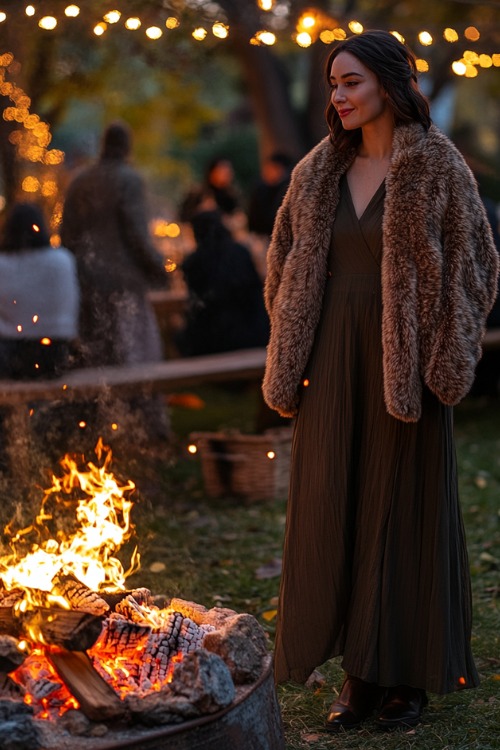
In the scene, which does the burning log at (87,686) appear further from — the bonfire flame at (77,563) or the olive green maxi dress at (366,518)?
the olive green maxi dress at (366,518)

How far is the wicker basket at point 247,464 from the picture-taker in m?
7.58

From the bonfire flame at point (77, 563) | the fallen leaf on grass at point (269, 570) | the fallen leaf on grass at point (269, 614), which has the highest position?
the bonfire flame at point (77, 563)

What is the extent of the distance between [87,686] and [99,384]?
12.5 ft

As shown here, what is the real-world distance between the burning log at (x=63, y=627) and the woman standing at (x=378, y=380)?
0.95m

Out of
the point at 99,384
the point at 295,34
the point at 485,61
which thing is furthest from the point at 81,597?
the point at 485,61

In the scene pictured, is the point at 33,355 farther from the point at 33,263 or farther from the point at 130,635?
the point at 130,635

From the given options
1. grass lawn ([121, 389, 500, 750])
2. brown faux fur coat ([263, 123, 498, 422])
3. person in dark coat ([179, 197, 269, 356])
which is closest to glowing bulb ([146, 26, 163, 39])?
grass lawn ([121, 389, 500, 750])

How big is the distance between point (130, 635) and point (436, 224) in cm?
159

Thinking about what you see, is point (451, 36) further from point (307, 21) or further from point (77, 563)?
point (77, 563)

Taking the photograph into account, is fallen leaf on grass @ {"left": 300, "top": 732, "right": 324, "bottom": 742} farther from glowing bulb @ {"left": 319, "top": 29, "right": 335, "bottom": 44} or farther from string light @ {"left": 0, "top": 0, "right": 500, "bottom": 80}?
glowing bulb @ {"left": 319, "top": 29, "right": 335, "bottom": 44}

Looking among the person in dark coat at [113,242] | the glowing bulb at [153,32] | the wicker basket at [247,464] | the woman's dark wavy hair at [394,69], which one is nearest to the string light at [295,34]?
the glowing bulb at [153,32]

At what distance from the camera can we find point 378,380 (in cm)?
393

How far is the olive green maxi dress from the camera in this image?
3885mm

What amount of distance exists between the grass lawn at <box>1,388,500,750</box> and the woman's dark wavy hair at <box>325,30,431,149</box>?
2.06 m
